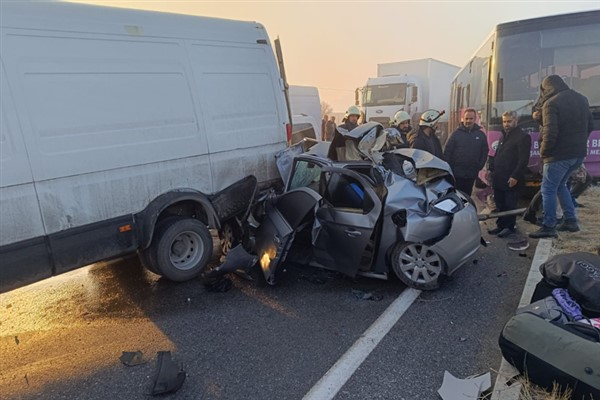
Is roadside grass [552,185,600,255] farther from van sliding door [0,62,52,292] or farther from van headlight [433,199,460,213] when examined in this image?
van sliding door [0,62,52,292]

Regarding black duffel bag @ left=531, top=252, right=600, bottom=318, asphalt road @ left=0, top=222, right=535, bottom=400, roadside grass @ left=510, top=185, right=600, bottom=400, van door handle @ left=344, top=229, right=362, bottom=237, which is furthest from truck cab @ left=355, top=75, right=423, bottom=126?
black duffel bag @ left=531, top=252, right=600, bottom=318

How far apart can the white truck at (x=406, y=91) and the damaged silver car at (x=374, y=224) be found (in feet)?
43.7

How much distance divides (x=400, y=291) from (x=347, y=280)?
1.89 feet

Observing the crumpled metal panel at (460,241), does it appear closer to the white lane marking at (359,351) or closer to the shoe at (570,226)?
the white lane marking at (359,351)

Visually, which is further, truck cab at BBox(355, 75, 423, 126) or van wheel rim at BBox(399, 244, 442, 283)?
truck cab at BBox(355, 75, 423, 126)

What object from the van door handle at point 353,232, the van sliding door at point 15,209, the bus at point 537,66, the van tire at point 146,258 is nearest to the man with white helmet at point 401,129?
the bus at point 537,66

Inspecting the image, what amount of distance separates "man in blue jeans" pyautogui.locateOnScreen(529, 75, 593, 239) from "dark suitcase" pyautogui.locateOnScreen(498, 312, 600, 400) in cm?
307

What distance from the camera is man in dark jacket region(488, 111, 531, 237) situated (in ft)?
18.6

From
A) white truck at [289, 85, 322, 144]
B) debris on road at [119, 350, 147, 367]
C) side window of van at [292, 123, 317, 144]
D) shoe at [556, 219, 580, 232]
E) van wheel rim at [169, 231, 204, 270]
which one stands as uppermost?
white truck at [289, 85, 322, 144]

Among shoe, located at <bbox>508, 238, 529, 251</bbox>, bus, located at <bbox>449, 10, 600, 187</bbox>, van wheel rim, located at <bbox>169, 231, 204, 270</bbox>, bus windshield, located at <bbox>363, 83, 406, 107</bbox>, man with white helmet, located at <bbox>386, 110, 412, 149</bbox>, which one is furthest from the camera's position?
bus windshield, located at <bbox>363, 83, 406, 107</bbox>

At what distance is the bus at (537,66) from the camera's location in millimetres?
6508

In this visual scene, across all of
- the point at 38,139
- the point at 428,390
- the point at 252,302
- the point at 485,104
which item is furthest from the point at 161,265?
the point at 485,104

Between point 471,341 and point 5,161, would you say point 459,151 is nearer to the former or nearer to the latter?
point 471,341

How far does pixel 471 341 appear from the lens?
3.26m
